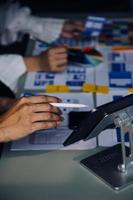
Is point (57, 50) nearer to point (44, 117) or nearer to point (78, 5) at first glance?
point (44, 117)

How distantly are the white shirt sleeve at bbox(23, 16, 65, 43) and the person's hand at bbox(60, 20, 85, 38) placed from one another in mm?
26

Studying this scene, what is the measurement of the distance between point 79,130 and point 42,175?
192 mm

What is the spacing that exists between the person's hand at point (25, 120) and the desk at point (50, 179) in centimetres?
9

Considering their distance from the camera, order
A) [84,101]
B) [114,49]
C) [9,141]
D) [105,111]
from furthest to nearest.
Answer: [114,49], [84,101], [9,141], [105,111]

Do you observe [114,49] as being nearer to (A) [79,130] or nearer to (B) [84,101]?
(B) [84,101]

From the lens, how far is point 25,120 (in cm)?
125

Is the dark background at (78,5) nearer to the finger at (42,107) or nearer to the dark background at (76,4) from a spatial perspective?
the dark background at (76,4)

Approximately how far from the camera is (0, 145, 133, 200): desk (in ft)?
3.74

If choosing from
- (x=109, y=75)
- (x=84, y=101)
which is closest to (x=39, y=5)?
(x=109, y=75)

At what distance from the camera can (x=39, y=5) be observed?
10.1 feet

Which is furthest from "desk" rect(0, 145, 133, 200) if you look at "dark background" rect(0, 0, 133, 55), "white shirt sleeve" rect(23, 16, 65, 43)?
"dark background" rect(0, 0, 133, 55)

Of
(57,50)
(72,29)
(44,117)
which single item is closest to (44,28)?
(72,29)

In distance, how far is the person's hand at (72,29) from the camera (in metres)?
2.17

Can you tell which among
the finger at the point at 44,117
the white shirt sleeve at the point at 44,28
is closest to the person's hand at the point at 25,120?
the finger at the point at 44,117
